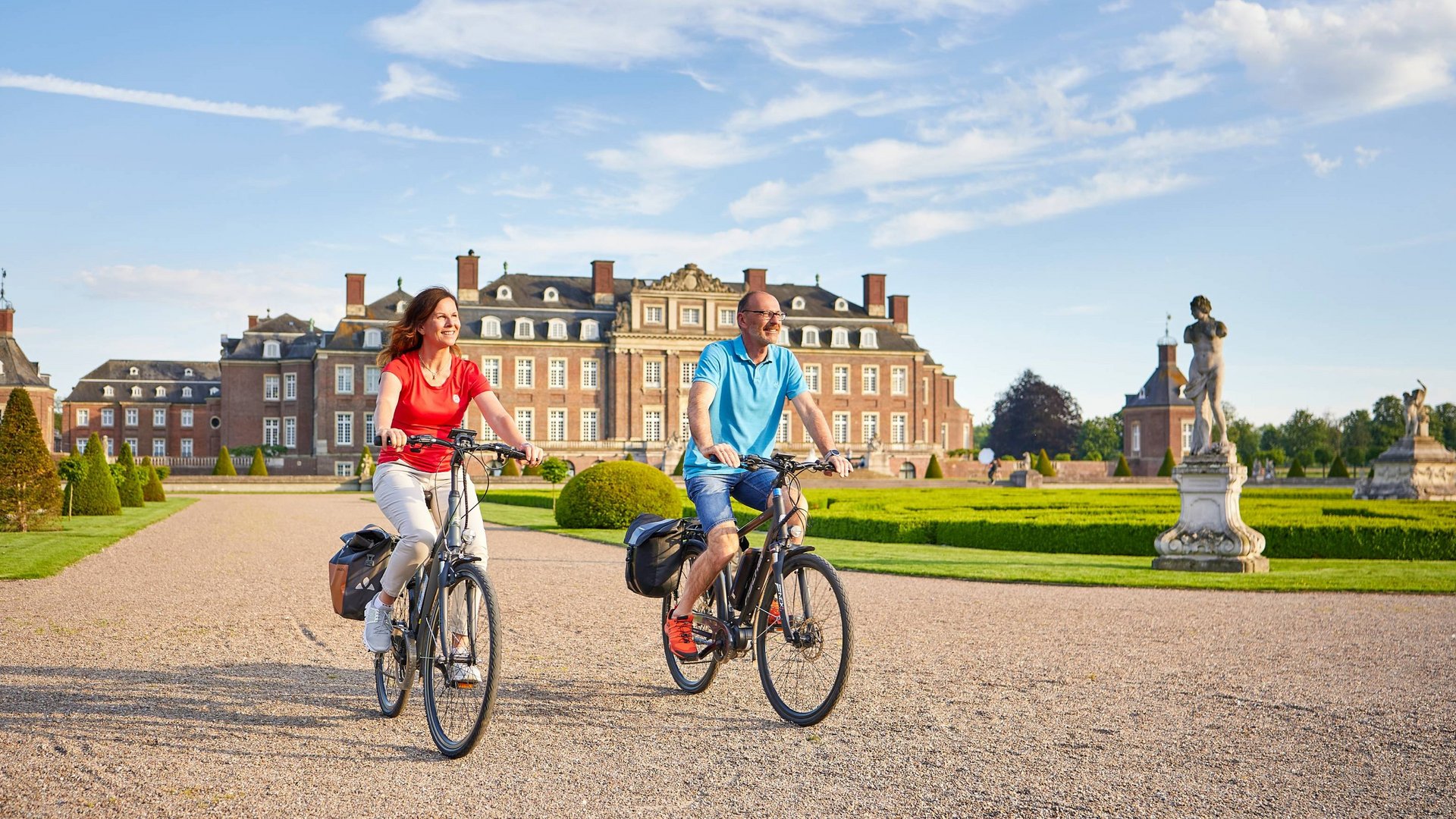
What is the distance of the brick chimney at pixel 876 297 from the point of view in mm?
59875

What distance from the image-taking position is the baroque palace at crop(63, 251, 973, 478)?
54.6 meters

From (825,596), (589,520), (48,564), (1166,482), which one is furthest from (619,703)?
(1166,482)

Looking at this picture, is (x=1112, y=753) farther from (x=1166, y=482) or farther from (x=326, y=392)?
(x=326, y=392)

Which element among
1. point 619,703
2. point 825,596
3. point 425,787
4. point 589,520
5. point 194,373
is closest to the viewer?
point 425,787

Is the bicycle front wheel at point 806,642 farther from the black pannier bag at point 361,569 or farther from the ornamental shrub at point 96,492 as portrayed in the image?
the ornamental shrub at point 96,492

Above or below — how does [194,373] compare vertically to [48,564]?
above

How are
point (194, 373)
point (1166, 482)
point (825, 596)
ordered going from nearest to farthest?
point (825, 596), point (1166, 482), point (194, 373)

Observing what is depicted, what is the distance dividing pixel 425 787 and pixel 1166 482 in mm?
48157

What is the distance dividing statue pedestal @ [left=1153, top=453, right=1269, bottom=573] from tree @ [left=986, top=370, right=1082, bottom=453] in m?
59.1

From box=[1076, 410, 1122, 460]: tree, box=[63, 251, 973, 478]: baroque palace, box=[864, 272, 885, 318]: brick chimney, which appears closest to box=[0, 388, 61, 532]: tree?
box=[63, 251, 973, 478]: baroque palace

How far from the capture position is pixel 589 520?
1897 cm

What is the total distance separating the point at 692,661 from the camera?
504 centimetres

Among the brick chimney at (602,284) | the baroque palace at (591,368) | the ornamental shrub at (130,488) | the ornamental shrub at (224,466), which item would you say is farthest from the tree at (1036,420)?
the ornamental shrub at (130,488)

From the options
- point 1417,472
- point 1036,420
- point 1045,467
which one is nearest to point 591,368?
point 1045,467
